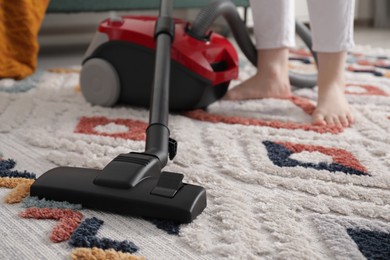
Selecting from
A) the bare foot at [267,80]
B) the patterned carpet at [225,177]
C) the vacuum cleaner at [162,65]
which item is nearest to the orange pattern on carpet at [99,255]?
the patterned carpet at [225,177]

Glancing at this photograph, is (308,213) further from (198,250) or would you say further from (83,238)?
(83,238)

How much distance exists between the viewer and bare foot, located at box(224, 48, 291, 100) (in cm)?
139

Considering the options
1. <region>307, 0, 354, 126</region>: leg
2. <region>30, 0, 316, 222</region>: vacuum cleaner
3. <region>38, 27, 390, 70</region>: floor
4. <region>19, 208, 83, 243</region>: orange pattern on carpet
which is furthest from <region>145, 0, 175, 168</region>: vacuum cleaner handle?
<region>38, 27, 390, 70</region>: floor

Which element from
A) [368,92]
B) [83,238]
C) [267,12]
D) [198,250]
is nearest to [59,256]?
[83,238]

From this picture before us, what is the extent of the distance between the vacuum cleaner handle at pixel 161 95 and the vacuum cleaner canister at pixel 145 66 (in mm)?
158

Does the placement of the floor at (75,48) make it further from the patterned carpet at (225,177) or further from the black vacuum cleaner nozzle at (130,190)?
the black vacuum cleaner nozzle at (130,190)

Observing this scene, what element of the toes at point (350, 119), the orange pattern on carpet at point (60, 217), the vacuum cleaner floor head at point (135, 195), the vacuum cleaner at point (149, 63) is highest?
the vacuum cleaner at point (149, 63)

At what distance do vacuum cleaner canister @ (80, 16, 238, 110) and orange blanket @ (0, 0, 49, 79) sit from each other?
14.7 inches

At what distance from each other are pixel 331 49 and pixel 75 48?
135 centimetres

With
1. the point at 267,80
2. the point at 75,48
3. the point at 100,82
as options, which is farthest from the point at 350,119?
the point at 75,48

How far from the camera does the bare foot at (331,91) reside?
3.92ft

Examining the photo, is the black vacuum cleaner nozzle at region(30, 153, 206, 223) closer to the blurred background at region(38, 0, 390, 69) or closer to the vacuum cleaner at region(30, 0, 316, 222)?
the vacuum cleaner at region(30, 0, 316, 222)

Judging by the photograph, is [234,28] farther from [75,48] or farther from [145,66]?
[75,48]

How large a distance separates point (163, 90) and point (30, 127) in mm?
336
